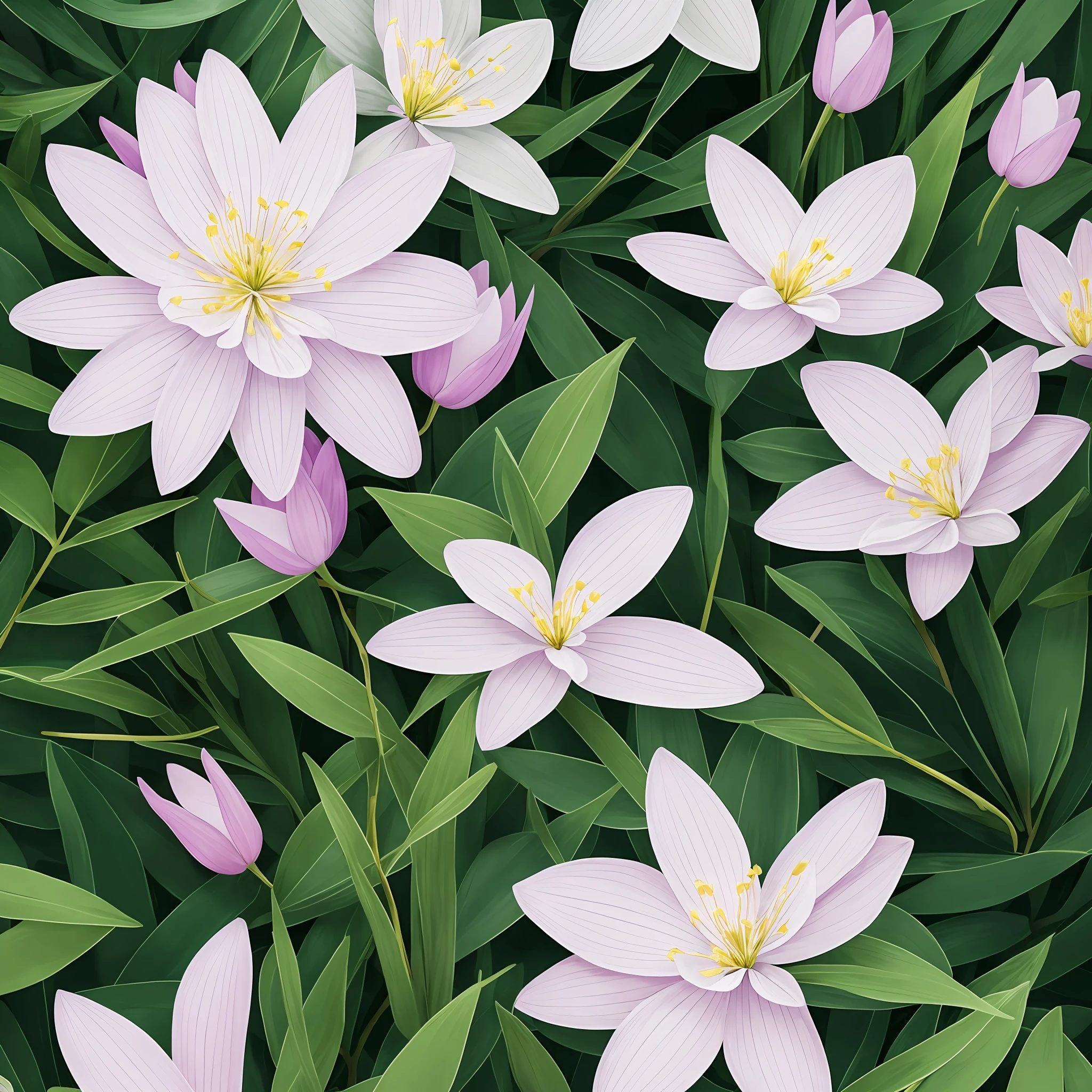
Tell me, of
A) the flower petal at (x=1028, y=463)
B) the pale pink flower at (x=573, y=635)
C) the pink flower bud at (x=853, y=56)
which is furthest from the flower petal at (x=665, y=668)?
the pink flower bud at (x=853, y=56)

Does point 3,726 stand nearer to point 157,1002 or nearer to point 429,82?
point 157,1002

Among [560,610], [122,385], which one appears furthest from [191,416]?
[560,610]

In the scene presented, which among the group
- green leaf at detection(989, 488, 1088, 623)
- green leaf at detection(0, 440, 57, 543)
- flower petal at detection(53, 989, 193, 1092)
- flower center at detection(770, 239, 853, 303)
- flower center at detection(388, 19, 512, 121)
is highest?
flower center at detection(388, 19, 512, 121)

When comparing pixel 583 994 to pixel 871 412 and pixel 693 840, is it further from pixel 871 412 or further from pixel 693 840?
pixel 871 412

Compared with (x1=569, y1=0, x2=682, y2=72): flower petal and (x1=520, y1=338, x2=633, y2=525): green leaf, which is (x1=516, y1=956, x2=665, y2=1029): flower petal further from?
(x1=569, y1=0, x2=682, y2=72): flower petal

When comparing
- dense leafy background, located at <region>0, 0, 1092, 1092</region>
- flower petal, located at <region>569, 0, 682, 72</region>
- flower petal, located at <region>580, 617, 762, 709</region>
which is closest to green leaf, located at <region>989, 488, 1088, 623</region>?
dense leafy background, located at <region>0, 0, 1092, 1092</region>

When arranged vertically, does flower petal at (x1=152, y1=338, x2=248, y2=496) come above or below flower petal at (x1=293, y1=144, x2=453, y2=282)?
below
